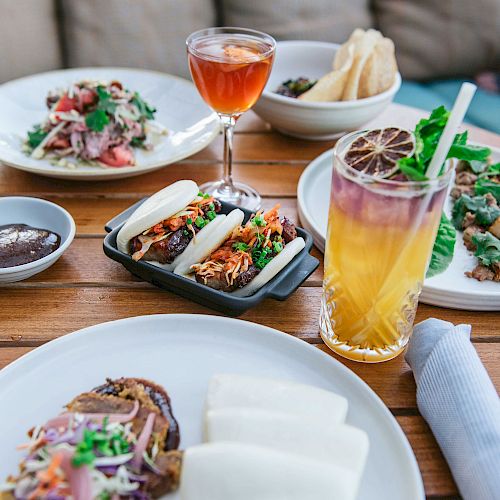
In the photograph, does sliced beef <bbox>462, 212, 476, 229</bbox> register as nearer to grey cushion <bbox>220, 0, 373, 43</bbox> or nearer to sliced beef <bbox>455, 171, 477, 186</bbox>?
sliced beef <bbox>455, 171, 477, 186</bbox>

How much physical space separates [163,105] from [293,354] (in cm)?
115

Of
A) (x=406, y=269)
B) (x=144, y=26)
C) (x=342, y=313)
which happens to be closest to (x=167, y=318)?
(x=342, y=313)

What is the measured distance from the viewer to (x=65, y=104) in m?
1.72

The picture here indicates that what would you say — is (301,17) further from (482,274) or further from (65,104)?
(482,274)

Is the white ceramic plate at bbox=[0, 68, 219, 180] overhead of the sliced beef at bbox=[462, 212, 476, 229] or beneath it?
overhead

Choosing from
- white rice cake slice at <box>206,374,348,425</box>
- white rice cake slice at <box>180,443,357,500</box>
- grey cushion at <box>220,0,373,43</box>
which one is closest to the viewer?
white rice cake slice at <box>180,443,357,500</box>

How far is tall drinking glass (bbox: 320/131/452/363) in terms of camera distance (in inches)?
37.4

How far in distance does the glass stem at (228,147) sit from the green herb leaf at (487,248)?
23.9 inches

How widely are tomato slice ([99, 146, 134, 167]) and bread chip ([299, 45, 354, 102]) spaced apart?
0.53 m

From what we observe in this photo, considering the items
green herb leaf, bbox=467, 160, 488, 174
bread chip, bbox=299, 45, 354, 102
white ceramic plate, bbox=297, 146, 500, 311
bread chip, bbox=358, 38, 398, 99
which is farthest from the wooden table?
green herb leaf, bbox=467, 160, 488, 174

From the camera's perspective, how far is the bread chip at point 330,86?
1.80 m

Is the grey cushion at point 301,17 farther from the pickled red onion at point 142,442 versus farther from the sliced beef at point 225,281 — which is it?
the pickled red onion at point 142,442

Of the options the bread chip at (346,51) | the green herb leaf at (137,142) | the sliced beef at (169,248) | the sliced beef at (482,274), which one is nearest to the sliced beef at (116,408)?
the sliced beef at (169,248)

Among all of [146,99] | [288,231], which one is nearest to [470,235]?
[288,231]
